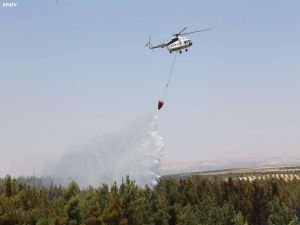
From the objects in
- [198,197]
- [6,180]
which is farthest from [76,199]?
[198,197]

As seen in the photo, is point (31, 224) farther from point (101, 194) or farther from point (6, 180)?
point (6, 180)

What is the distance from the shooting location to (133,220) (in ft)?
219

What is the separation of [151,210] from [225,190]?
55.8 m

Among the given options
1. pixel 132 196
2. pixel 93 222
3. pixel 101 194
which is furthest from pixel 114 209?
pixel 101 194

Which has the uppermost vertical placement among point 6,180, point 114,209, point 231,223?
point 6,180

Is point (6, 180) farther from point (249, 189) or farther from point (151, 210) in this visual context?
point (249, 189)

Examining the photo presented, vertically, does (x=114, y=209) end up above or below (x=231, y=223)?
above

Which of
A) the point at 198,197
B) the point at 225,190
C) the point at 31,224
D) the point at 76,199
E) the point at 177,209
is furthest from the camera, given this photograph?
the point at 225,190

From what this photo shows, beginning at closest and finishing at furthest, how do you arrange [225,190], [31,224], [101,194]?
[31,224] < [101,194] < [225,190]

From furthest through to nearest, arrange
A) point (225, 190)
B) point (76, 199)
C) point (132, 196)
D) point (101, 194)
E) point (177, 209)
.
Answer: point (225, 190)
point (177, 209)
point (101, 194)
point (132, 196)
point (76, 199)

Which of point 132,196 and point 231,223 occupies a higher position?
point 132,196

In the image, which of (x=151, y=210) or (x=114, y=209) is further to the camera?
(x=151, y=210)

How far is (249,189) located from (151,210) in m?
52.8

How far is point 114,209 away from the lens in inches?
2511
